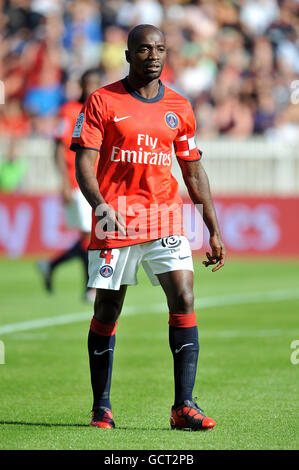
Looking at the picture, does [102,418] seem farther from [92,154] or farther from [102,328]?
[92,154]

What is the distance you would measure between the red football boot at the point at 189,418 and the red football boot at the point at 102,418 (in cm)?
38

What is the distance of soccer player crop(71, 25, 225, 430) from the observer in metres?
5.79

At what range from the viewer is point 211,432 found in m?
5.60

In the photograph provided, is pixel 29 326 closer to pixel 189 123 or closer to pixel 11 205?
pixel 189 123

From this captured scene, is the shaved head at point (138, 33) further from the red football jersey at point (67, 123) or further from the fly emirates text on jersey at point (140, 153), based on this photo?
the red football jersey at point (67, 123)

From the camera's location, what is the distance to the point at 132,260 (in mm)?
Answer: 5910

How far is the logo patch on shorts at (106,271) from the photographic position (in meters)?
5.83

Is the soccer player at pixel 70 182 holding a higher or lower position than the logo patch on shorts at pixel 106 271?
higher

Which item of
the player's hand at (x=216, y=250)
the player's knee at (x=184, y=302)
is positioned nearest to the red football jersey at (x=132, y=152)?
the player's hand at (x=216, y=250)

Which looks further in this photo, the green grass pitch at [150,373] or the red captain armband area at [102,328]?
the red captain armband area at [102,328]

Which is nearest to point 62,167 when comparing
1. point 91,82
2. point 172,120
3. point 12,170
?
point 91,82

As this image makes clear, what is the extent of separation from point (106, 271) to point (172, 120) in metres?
1.02

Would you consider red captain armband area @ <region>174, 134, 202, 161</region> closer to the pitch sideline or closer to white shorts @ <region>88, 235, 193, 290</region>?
white shorts @ <region>88, 235, 193, 290</region>
